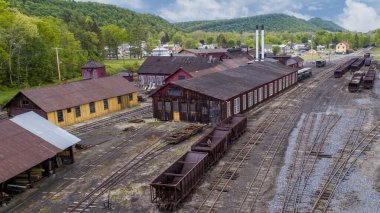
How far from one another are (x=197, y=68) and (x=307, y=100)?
1928 cm

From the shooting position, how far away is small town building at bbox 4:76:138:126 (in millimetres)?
36638

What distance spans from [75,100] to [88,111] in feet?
6.96

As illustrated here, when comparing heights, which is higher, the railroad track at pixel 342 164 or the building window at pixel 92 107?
the building window at pixel 92 107

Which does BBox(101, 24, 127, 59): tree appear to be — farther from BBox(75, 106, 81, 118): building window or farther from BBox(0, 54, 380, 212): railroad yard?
BBox(0, 54, 380, 212): railroad yard

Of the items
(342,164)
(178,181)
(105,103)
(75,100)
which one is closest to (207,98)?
(105,103)

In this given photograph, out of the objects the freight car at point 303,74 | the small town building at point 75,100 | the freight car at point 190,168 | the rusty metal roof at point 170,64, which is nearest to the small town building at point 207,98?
the freight car at point 190,168

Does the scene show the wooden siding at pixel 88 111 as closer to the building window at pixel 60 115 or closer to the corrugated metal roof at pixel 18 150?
the building window at pixel 60 115

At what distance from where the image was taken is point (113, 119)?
133 feet

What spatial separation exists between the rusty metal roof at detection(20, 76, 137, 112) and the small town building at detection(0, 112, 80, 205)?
10478 millimetres

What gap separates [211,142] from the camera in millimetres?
26281

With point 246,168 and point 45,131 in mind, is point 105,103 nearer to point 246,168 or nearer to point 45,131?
point 45,131

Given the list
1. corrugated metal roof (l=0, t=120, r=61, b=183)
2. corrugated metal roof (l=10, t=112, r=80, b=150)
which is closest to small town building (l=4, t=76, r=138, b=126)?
corrugated metal roof (l=10, t=112, r=80, b=150)

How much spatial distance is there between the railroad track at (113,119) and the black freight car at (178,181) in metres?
16.8

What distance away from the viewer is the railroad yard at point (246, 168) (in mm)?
19266
